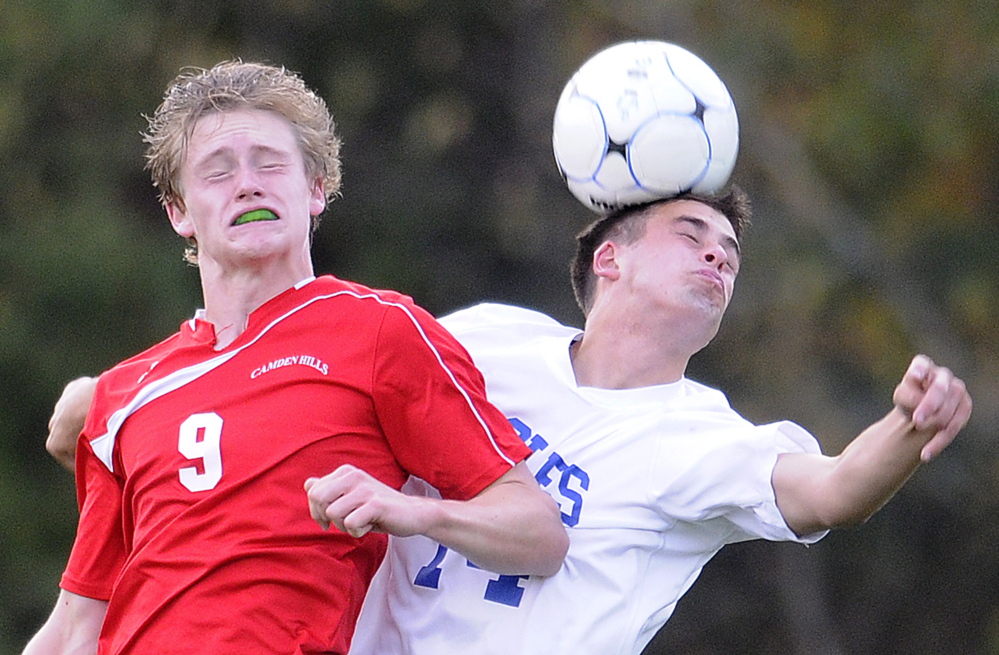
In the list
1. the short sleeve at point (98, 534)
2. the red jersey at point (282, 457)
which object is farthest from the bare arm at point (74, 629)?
the red jersey at point (282, 457)

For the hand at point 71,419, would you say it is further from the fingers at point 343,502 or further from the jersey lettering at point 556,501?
the fingers at point 343,502

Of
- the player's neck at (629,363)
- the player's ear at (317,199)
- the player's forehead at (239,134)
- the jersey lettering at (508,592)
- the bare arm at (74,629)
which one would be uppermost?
the player's forehead at (239,134)

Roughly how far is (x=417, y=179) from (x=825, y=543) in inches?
170

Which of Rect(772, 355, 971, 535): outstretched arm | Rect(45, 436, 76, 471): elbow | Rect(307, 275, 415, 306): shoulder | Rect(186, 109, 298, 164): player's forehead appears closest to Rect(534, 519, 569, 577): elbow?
Rect(772, 355, 971, 535): outstretched arm

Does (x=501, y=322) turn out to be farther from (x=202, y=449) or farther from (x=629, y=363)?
(x=202, y=449)

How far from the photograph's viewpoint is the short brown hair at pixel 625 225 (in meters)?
4.59

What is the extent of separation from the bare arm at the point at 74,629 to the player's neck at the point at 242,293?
2.38ft

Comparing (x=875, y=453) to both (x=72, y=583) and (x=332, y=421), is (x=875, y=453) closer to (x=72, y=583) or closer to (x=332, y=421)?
(x=332, y=421)

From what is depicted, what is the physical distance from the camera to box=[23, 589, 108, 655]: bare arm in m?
4.03

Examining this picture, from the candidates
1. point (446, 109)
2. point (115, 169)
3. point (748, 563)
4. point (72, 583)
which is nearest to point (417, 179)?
point (446, 109)

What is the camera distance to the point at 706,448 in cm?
402

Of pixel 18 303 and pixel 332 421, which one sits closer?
pixel 332 421

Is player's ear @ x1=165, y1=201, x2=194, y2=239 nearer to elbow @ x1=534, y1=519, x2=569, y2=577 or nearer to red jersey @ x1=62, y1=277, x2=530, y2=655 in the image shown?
red jersey @ x1=62, y1=277, x2=530, y2=655

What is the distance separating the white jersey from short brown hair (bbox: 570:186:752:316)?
0.53m
